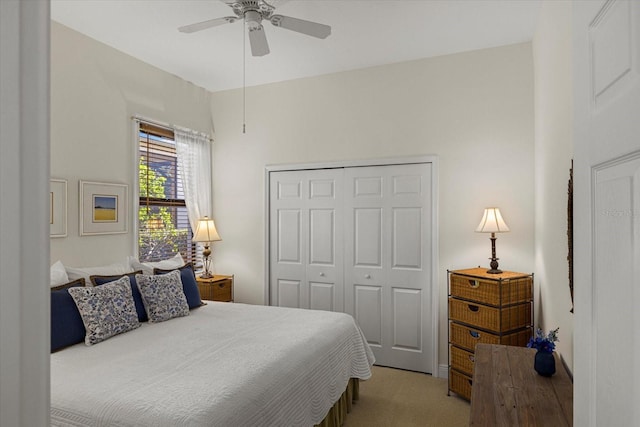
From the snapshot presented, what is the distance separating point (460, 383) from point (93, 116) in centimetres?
357

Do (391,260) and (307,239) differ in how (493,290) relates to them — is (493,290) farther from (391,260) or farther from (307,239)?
(307,239)

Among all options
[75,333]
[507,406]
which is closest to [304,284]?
[75,333]

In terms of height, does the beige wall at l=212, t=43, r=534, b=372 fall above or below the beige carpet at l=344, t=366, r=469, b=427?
above

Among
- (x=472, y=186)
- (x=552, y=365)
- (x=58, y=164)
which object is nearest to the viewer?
(x=552, y=365)

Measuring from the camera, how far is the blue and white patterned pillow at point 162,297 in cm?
282

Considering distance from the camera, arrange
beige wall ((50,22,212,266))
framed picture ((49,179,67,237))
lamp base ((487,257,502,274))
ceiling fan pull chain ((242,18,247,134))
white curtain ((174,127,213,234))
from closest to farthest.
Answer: framed picture ((49,179,67,237)) < beige wall ((50,22,212,266)) < lamp base ((487,257,502,274)) < ceiling fan pull chain ((242,18,247,134)) < white curtain ((174,127,213,234))

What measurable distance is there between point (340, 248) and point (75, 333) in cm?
235

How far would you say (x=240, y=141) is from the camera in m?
4.41

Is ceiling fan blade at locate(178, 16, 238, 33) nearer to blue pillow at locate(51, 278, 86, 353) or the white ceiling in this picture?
the white ceiling

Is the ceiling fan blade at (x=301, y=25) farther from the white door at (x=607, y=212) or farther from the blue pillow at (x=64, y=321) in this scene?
the blue pillow at (x=64, y=321)

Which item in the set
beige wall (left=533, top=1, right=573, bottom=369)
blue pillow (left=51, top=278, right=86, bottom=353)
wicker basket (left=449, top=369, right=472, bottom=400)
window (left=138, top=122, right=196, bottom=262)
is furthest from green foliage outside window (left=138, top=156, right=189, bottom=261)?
beige wall (left=533, top=1, right=573, bottom=369)

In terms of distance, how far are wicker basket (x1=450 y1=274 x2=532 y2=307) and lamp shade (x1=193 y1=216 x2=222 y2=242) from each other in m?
2.35

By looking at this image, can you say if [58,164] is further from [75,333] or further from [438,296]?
[438,296]

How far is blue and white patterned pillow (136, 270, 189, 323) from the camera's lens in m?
2.82
